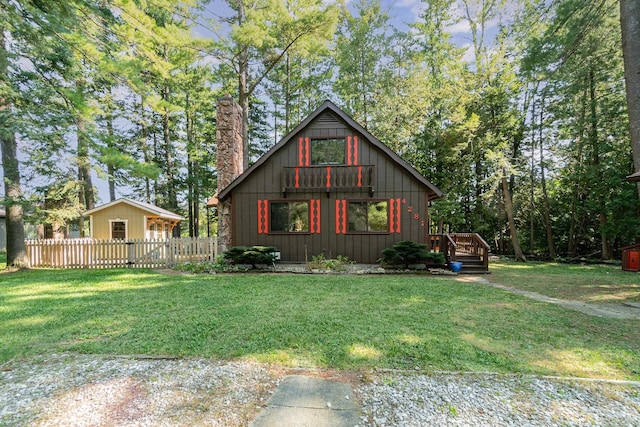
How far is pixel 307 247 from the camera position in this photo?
11.2 meters

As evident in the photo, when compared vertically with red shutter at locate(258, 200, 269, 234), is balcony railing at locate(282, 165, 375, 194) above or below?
above

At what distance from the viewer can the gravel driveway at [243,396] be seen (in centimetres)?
227

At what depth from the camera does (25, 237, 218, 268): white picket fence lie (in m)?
11.1

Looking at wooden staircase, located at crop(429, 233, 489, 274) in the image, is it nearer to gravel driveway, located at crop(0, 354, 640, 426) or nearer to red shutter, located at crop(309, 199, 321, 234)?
red shutter, located at crop(309, 199, 321, 234)

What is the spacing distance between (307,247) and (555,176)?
607 inches

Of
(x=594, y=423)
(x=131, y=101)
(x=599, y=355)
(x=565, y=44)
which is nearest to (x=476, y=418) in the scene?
(x=594, y=423)

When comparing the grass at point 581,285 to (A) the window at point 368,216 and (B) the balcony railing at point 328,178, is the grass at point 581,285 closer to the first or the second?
(A) the window at point 368,216

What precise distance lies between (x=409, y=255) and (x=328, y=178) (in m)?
4.18

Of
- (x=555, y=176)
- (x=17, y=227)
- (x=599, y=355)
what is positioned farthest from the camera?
(x=555, y=176)

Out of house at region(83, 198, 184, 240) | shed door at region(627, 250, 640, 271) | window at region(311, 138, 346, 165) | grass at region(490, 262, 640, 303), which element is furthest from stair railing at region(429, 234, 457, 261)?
house at region(83, 198, 184, 240)

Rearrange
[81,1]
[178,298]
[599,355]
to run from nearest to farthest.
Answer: [599,355] → [81,1] → [178,298]

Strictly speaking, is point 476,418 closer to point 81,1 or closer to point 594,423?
point 594,423

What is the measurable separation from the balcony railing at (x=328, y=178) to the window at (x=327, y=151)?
32 centimetres

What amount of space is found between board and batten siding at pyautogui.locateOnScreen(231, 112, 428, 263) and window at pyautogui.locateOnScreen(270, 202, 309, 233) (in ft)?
0.73
